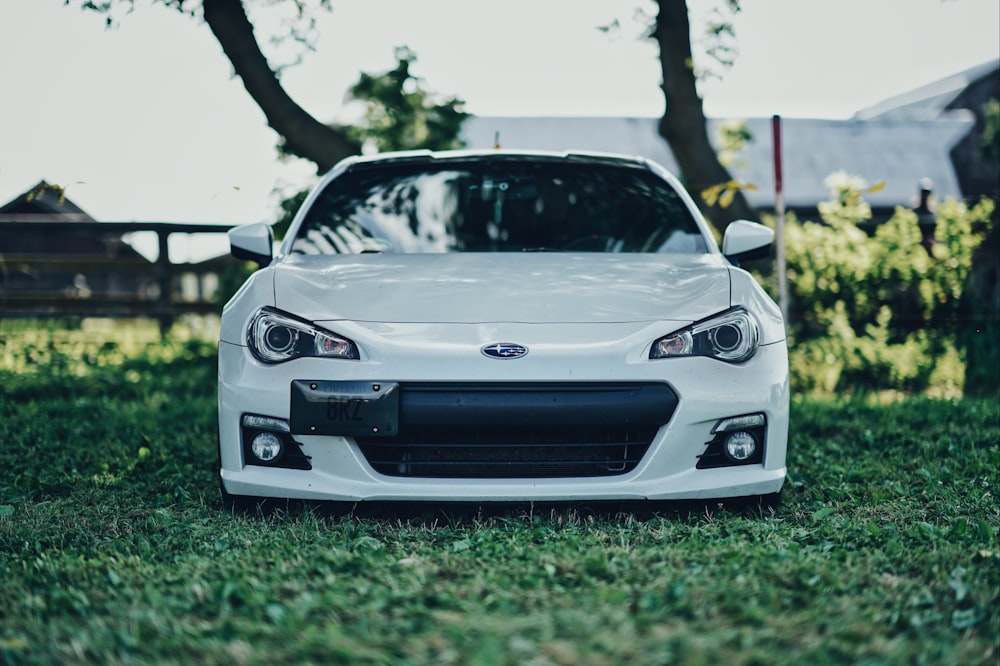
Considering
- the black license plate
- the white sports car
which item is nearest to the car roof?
the white sports car

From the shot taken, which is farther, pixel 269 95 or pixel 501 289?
pixel 269 95

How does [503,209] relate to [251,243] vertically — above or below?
above

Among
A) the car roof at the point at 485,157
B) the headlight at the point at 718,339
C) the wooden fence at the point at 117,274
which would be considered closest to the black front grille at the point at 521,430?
the headlight at the point at 718,339

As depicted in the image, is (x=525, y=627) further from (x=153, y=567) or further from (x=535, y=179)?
(x=535, y=179)

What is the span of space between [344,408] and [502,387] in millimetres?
493

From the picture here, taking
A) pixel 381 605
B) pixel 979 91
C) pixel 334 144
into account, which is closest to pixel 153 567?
pixel 381 605

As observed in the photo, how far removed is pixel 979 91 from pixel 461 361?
34751mm

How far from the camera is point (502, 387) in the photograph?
305 cm

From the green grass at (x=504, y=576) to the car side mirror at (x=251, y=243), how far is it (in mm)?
973

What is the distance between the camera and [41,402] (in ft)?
20.5

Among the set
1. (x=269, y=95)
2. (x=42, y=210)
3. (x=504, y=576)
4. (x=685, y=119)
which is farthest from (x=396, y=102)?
(x=504, y=576)

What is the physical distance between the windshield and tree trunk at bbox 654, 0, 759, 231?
3.59m

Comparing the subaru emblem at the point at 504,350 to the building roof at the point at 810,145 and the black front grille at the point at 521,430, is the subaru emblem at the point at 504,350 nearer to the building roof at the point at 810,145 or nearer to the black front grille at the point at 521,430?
the black front grille at the point at 521,430

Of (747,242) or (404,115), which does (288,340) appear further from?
(404,115)
